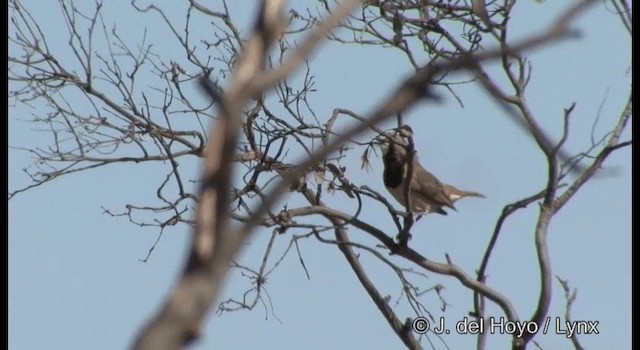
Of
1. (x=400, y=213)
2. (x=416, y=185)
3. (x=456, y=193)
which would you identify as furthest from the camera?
(x=456, y=193)

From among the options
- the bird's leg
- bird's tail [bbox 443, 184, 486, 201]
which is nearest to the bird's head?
the bird's leg

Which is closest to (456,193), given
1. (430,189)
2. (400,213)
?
(430,189)

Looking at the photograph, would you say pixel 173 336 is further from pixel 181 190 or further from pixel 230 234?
pixel 181 190

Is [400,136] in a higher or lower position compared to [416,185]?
lower

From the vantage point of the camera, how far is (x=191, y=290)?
4.52ft

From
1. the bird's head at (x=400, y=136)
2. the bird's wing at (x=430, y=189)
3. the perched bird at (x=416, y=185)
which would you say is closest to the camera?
the bird's head at (x=400, y=136)

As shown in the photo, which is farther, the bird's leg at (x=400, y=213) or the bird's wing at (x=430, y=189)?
the bird's wing at (x=430, y=189)

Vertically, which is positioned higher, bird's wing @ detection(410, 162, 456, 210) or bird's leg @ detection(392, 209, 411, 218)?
bird's wing @ detection(410, 162, 456, 210)

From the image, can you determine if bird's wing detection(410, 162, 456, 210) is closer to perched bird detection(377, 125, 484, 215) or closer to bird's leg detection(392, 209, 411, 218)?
perched bird detection(377, 125, 484, 215)

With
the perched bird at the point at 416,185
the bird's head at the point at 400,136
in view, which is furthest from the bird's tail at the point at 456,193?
the bird's head at the point at 400,136

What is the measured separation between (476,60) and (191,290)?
1.74ft

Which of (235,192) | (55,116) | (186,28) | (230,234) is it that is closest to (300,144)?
(235,192)

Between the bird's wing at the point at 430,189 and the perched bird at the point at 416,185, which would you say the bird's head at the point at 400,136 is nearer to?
the perched bird at the point at 416,185

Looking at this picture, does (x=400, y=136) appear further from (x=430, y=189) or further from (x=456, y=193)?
(x=456, y=193)
